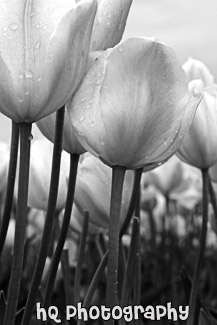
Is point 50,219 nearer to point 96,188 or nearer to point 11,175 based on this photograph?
point 11,175

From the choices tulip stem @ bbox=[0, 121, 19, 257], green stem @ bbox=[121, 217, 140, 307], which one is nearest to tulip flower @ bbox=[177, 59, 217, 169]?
green stem @ bbox=[121, 217, 140, 307]

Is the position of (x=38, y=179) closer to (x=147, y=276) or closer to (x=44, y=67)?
(x=44, y=67)

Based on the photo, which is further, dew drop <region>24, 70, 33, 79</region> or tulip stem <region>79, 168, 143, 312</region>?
tulip stem <region>79, 168, 143, 312</region>

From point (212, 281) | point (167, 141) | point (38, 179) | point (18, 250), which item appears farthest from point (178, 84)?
point (212, 281)

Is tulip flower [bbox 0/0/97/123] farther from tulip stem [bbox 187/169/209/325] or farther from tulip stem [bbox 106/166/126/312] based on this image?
tulip stem [bbox 187/169/209/325]

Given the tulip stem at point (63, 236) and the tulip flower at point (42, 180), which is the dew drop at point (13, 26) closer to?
the tulip stem at point (63, 236)

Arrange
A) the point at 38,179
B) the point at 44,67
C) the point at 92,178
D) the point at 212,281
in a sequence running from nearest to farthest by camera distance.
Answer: the point at 44,67
the point at 92,178
the point at 38,179
the point at 212,281

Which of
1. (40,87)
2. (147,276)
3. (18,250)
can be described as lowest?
(147,276)
